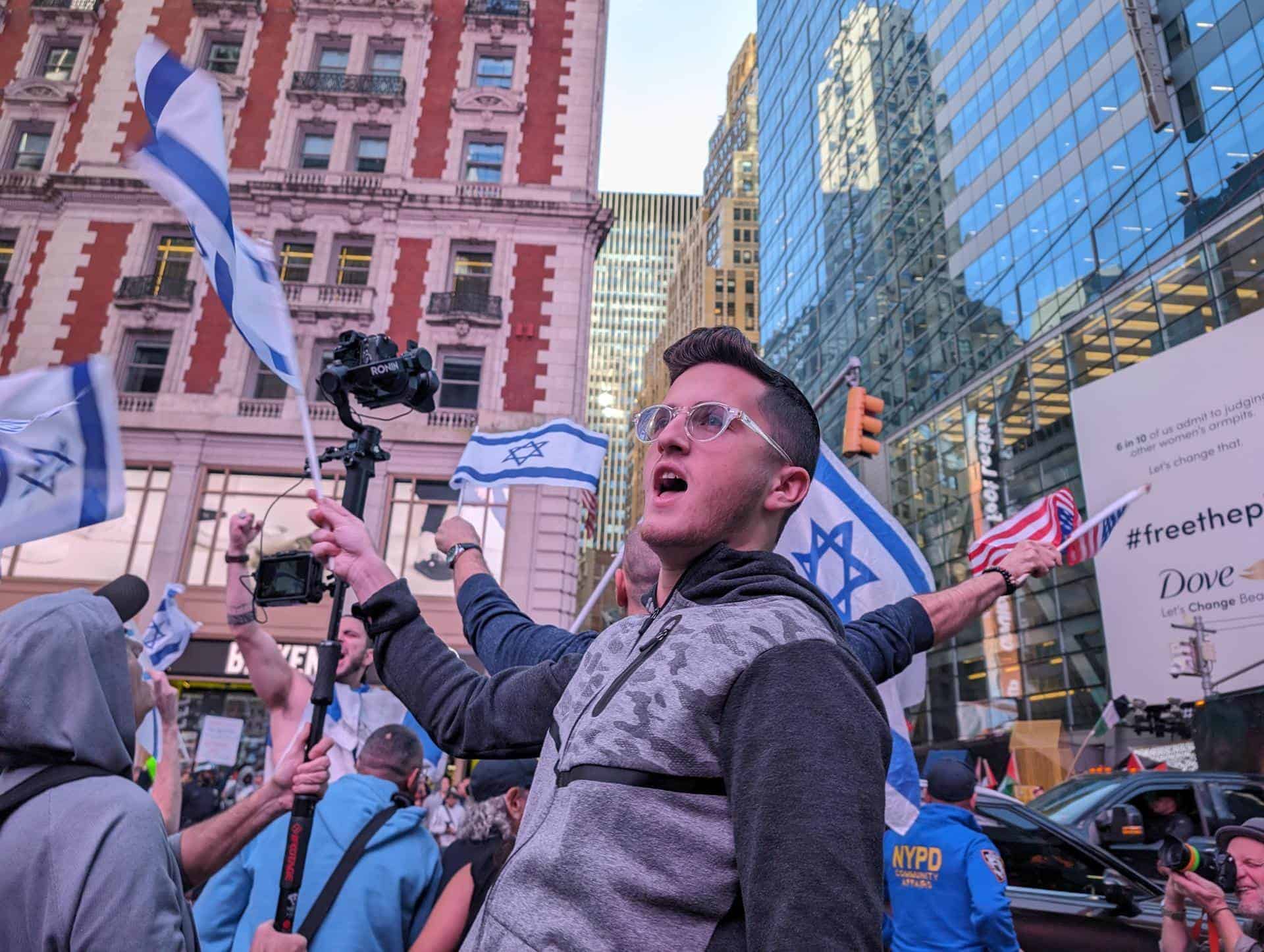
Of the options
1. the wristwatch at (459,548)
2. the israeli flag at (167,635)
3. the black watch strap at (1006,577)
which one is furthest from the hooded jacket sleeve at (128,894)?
the israeli flag at (167,635)

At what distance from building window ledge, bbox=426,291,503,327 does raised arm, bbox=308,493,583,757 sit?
64.7 feet

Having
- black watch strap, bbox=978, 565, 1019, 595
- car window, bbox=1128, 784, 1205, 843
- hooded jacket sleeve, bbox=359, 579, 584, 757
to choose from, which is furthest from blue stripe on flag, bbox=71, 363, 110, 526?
car window, bbox=1128, 784, 1205, 843

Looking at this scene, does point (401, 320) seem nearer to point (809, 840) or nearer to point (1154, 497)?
point (1154, 497)

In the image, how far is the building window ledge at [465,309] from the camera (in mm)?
21234

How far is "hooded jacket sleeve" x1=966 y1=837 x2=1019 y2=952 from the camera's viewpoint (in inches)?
187

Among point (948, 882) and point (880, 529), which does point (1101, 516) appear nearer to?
point (880, 529)

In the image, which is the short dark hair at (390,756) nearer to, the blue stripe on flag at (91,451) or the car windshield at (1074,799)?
the blue stripe on flag at (91,451)

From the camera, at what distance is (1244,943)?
404 cm

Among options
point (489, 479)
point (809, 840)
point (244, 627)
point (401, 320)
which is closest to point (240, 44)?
point (401, 320)

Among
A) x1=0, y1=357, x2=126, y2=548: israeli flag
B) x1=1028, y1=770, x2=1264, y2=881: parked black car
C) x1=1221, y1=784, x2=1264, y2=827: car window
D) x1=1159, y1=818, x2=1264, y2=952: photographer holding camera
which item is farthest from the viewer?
x1=1221, y1=784, x2=1264, y2=827: car window

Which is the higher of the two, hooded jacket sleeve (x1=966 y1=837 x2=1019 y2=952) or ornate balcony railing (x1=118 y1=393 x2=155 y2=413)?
ornate balcony railing (x1=118 y1=393 x2=155 y2=413)

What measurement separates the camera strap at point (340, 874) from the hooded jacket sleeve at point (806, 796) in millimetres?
2692

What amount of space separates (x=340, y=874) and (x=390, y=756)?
666mm

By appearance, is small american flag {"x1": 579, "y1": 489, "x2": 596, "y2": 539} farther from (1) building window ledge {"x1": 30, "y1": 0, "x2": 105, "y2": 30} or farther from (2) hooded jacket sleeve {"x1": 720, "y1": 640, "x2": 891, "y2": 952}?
(1) building window ledge {"x1": 30, "y1": 0, "x2": 105, "y2": 30}
